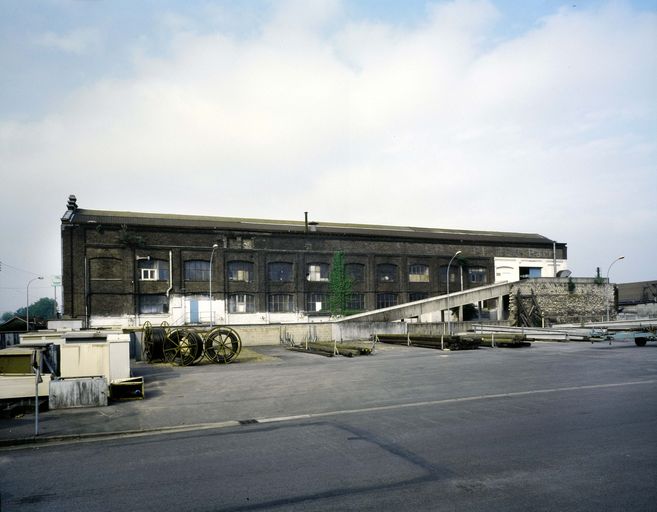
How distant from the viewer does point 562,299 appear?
53.8 metres

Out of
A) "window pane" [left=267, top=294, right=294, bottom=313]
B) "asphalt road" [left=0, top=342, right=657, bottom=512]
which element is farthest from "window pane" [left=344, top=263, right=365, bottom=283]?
"asphalt road" [left=0, top=342, right=657, bottom=512]

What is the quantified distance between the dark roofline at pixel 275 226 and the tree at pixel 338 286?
3.03 m

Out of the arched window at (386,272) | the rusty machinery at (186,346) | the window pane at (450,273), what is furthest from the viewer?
the window pane at (450,273)

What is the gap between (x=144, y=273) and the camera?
4647 centimetres

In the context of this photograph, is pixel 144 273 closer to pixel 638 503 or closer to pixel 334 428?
pixel 334 428

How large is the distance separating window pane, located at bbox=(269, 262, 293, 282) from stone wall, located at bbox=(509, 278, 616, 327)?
22268 millimetres

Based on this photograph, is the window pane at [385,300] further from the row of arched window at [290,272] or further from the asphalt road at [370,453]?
the asphalt road at [370,453]

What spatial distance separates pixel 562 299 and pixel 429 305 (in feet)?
51.0

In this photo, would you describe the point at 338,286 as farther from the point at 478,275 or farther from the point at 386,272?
the point at 478,275

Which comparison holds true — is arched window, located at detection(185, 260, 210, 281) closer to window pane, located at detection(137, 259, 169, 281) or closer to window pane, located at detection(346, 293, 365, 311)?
window pane, located at detection(137, 259, 169, 281)

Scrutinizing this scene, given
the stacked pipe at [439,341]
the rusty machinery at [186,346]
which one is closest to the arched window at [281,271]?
the stacked pipe at [439,341]

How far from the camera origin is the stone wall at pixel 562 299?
171 feet

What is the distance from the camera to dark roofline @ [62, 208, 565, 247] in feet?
157

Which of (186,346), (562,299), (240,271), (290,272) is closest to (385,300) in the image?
(290,272)
